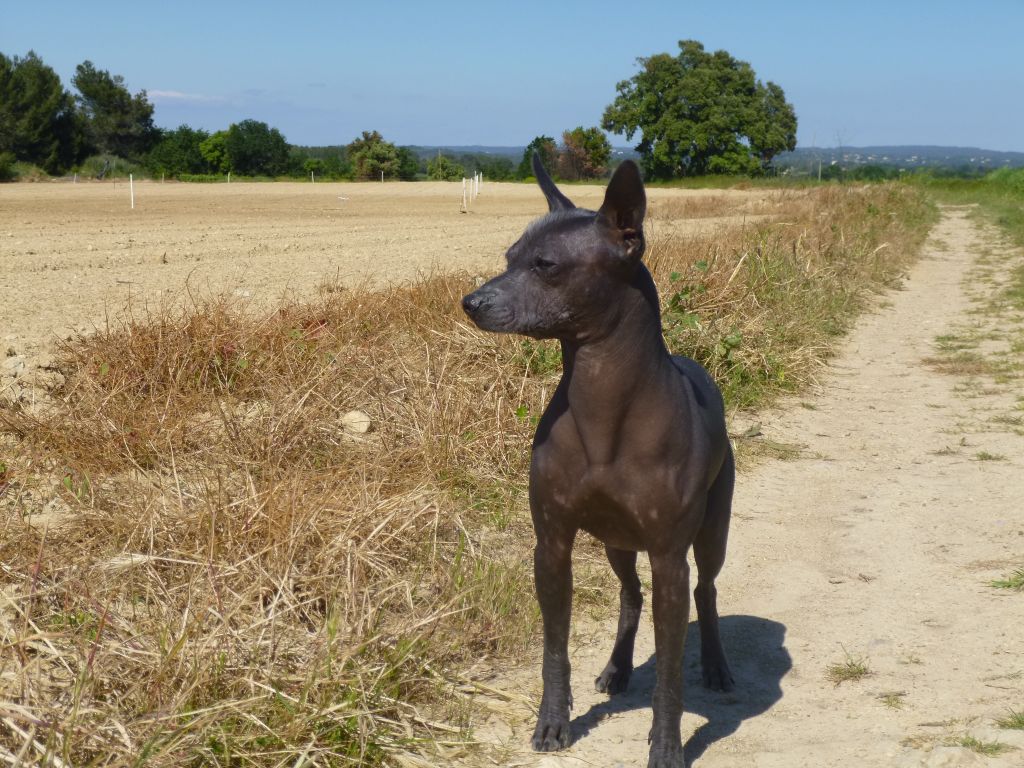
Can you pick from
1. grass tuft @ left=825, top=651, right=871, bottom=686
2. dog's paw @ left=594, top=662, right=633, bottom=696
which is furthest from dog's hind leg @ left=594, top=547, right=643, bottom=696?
grass tuft @ left=825, top=651, right=871, bottom=686

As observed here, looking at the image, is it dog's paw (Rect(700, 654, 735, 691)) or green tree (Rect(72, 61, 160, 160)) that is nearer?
dog's paw (Rect(700, 654, 735, 691))

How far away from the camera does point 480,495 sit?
5.33 meters

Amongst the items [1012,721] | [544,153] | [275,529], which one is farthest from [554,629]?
[544,153]

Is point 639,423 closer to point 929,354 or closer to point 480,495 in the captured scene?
point 480,495

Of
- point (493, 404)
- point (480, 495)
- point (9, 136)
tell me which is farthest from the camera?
point (9, 136)

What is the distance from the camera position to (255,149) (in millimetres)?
60219

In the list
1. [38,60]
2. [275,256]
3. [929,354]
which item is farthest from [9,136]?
[929,354]

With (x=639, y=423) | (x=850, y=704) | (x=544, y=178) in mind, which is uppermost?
(x=544, y=178)

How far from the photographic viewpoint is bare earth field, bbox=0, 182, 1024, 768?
349cm

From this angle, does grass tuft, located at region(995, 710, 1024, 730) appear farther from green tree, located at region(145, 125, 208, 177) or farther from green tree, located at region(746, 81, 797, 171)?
green tree, located at region(746, 81, 797, 171)

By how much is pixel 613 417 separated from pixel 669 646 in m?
0.69

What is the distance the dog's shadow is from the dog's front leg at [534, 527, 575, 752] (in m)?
0.18

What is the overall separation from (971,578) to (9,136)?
2133 inches

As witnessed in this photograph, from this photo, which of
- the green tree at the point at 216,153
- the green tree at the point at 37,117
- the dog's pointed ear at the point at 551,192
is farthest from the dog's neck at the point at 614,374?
the green tree at the point at 216,153
